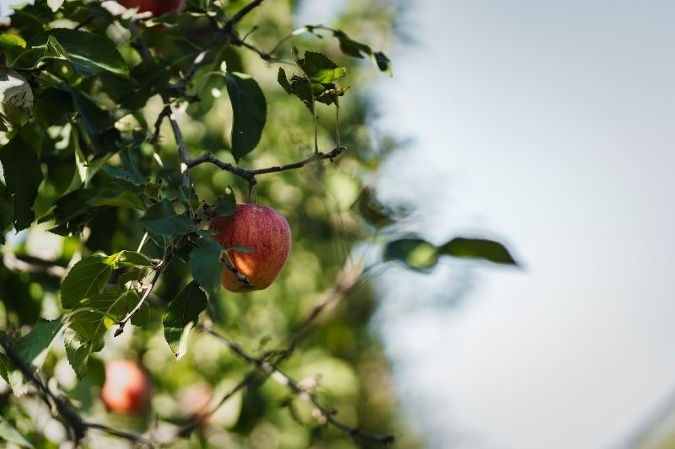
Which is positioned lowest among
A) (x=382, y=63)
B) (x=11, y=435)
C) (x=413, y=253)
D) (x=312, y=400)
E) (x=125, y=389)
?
(x=125, y=389)

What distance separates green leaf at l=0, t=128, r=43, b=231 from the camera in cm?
90

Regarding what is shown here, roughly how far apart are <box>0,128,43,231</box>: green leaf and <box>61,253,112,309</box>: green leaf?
13cm

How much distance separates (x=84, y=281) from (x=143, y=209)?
114 mm

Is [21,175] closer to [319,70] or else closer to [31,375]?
[31,375]

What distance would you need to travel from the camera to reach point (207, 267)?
64 cm

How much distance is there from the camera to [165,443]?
1.29 meters

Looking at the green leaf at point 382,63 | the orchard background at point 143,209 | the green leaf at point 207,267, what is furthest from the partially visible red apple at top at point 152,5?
the green leaf at point 207,267

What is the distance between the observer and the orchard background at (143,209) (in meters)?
0.78

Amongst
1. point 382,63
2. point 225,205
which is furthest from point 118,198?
point 382,63

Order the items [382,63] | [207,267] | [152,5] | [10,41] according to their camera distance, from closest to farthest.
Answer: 1. [207,267]
2. [10,41]
3. [382,63]
4. [152,5]

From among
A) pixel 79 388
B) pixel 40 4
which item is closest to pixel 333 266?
pixel 79 388

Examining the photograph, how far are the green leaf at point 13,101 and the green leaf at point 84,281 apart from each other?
163mm

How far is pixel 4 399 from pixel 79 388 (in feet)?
0.78

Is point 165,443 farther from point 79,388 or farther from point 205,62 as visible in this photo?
point 205,62
